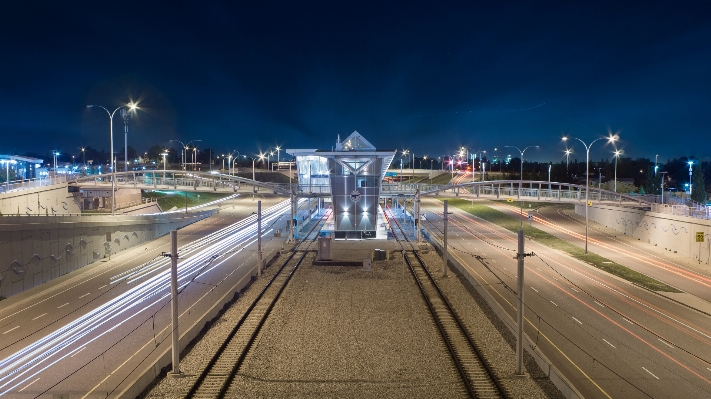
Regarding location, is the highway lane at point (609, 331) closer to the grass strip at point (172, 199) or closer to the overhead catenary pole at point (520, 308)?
the overhead catenary pole at point (520, 308)

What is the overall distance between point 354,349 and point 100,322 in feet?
34.7

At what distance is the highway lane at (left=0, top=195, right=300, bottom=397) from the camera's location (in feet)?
51.0

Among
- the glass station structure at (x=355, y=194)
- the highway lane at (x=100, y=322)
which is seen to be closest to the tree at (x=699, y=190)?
the glass station structure at (x=355, y=194)

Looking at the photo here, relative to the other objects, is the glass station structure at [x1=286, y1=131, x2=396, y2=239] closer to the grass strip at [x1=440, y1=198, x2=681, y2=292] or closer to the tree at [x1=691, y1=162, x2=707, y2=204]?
the grass strip at [x1=440, y1=198, x2=681, y2=292]

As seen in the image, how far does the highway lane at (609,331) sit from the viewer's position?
1570 centimetres

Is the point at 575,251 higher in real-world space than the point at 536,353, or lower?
lower

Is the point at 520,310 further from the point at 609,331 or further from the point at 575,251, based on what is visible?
the point at 575,251

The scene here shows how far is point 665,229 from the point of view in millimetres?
43562

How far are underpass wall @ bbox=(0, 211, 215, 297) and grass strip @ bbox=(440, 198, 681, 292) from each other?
106 feet

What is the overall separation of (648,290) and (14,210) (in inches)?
1685

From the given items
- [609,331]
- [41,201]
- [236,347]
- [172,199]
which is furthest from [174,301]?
[172,199]

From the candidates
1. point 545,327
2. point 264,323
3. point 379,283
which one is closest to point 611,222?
point 379,283

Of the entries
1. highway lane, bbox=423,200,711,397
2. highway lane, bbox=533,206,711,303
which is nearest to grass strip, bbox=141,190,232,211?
highway lane, bbox=533,206,711,303

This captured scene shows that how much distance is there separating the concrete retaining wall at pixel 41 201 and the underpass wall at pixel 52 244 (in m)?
4.83
